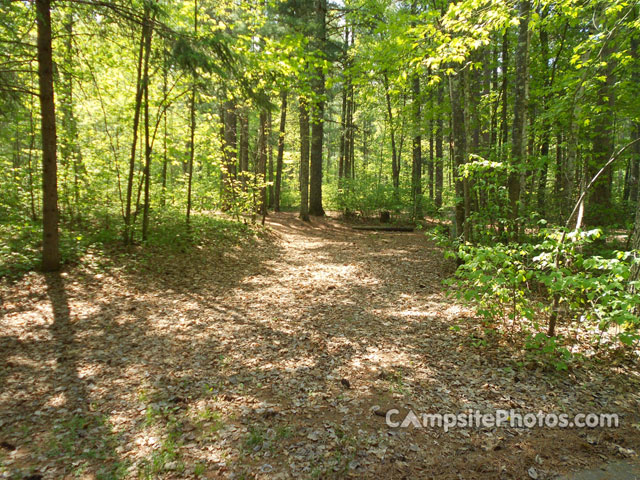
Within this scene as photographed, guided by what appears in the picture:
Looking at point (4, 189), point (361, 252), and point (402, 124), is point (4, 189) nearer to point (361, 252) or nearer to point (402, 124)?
point (361, 252)

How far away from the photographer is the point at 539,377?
3621 millimetres

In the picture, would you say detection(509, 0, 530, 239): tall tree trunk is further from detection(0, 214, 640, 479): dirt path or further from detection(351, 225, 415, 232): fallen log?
detection(351, 225, 415, 232): fallen log

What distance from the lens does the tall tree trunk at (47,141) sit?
19.4ft

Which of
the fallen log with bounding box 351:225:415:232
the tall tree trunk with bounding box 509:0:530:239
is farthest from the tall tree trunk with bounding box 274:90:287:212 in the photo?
the tall tree trunk with bounding box 509:0:530:239

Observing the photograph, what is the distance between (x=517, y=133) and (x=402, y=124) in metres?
9.74

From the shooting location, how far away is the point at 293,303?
20.5ft

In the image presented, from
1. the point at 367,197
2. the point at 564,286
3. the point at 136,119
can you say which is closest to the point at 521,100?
the point at 564,286

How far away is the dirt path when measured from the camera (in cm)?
262

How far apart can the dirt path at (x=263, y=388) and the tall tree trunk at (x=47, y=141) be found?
1.91 ft

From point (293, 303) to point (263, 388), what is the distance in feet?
8.81

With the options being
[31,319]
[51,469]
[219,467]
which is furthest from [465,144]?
[31,319]

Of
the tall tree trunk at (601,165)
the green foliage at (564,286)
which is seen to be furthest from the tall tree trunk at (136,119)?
the tall tree trunk at (601,165)

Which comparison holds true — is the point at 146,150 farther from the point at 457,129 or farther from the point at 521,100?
the point at 521,100

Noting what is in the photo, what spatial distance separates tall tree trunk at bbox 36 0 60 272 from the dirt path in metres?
0.58
